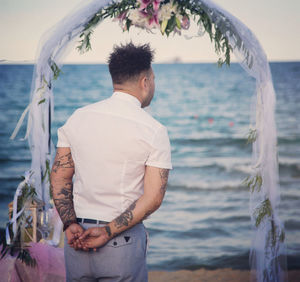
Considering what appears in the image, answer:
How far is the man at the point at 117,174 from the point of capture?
1.90m

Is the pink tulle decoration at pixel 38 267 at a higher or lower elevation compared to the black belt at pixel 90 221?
lower

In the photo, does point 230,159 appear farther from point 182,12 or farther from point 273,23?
point 273,23

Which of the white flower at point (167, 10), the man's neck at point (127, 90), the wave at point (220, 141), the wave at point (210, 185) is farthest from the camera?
the wave at point (220, 141)

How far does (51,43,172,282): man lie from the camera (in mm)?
1899

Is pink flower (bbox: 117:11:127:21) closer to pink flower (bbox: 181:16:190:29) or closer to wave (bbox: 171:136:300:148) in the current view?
pink flower (bbox: 181:16:190:29)

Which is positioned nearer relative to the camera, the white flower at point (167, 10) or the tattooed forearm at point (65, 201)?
the tattooed forearm at point (65, 201)

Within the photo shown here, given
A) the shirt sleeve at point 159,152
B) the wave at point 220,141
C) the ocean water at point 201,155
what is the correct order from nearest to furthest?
the shirt sleeve at point 159,152 → the ocean water at point 201,155 → the wave at point 220,141

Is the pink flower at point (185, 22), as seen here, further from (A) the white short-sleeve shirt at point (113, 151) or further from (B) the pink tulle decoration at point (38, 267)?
(B) the pink tulle decoration at point (38, 267)

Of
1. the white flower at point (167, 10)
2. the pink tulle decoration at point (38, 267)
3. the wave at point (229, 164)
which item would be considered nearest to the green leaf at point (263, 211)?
the white flower at point (167, 10)

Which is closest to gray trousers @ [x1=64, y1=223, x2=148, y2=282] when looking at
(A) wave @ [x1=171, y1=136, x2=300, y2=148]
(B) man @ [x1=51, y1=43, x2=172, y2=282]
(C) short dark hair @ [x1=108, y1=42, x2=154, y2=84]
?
(B) man @ [x1=51, y1=43, x2=172, y2=282]

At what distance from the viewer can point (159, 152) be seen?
1.89m

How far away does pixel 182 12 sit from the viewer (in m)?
2.55

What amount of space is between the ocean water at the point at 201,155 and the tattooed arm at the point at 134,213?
1.08 meters

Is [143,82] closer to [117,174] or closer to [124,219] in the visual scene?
[117,174]
